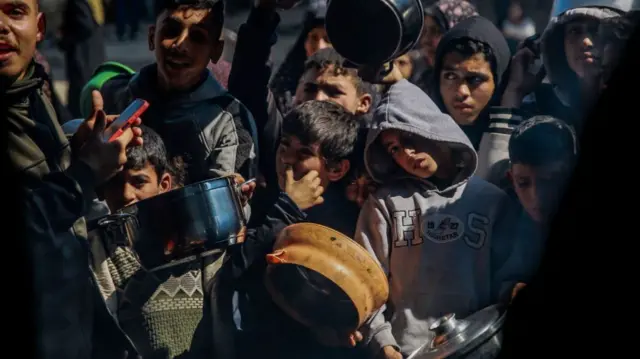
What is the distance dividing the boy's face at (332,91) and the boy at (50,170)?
60 centimetres

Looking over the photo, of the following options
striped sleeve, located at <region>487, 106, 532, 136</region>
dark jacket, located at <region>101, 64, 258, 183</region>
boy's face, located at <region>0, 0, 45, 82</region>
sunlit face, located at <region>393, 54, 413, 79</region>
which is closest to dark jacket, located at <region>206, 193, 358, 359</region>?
dark jacket, located at <region>101, 64, 258, 183</region>

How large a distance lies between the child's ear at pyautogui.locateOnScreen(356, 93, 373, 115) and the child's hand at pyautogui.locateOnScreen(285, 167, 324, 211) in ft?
0.86

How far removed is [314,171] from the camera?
4.48 metres

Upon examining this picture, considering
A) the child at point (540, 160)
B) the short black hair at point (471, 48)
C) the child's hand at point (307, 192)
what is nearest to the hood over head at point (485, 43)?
the short black hair at point (471, 48)

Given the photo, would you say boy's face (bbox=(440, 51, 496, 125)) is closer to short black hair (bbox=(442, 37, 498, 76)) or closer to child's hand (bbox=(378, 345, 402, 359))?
short black hair (bbox=(442, 37, 498, 76))

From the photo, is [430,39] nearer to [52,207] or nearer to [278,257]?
[278,257]

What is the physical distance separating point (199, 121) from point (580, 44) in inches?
50.4

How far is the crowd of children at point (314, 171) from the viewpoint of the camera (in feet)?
14.6

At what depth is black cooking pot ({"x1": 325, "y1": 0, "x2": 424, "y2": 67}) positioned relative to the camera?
4.32 m

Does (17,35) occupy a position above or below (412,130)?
above

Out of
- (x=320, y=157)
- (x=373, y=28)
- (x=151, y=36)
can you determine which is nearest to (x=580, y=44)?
(x=373, y=28)

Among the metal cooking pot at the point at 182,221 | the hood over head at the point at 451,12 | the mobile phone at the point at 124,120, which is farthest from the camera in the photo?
the hood over head at the point at 451,12

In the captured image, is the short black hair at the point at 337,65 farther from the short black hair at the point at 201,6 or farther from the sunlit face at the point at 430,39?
the short black hair at the point at 201,6

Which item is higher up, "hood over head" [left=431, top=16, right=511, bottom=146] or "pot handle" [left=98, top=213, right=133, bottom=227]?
"hood over head" [left=431, top=16, right=511, bottom=146]
